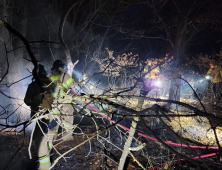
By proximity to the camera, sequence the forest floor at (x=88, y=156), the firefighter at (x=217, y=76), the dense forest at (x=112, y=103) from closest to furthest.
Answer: the dense forest at (x=112, y=103), the forest floor at (x=88, y=156), the firefighter at (x=217, y=76)

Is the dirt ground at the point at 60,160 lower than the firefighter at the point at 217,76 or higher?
lower

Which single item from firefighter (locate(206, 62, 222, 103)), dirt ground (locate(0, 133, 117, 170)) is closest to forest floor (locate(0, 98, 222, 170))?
dirt ground (locate(0, 133, 117, 170))

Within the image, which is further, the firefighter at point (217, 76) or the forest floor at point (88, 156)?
Answer: the firefighter at point (217, 76)

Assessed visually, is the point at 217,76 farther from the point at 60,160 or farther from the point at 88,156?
the point at 60,160

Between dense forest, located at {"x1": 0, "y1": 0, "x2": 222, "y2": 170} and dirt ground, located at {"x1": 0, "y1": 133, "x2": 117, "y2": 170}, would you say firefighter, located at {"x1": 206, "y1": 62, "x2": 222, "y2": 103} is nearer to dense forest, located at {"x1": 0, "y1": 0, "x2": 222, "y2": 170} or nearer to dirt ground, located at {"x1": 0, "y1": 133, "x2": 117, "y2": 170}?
dense forest, located at {"x1": 0, "y1": 0, "x2": 222, "y2": 170}

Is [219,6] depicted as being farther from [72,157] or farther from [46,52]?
[46,52]

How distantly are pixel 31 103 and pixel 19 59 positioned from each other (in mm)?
4901

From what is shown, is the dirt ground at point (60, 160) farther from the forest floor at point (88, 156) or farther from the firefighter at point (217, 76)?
the firefighter at point (217, 76)

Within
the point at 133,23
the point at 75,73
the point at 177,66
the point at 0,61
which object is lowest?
the point at 0,61

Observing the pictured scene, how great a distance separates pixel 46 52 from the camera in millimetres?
15461

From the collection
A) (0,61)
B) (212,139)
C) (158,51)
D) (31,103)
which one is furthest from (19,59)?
(158,51)

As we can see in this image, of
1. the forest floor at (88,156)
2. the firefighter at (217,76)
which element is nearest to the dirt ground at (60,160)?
the forest floor at (88,156)

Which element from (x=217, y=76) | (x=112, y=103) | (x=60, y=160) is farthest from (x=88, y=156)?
(x=217, y=76)

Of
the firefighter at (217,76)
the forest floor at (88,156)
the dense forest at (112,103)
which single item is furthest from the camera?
the firefighter at (217,76)
